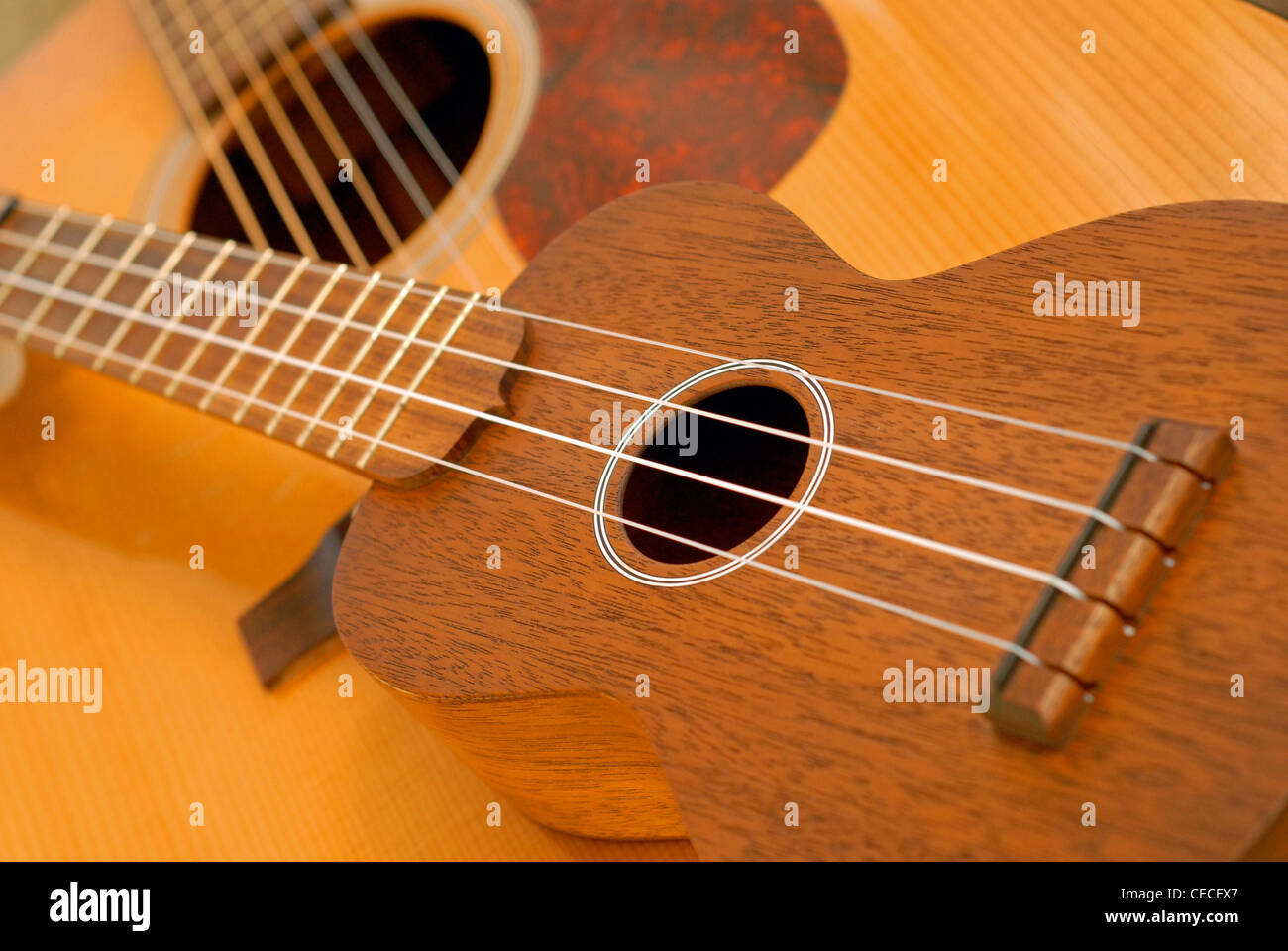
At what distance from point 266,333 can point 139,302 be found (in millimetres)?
148

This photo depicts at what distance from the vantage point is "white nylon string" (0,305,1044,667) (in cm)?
39

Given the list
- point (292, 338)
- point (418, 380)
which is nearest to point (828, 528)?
point (418, 380)

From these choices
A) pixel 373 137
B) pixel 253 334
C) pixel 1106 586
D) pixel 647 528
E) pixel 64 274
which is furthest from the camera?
pixel 373 137

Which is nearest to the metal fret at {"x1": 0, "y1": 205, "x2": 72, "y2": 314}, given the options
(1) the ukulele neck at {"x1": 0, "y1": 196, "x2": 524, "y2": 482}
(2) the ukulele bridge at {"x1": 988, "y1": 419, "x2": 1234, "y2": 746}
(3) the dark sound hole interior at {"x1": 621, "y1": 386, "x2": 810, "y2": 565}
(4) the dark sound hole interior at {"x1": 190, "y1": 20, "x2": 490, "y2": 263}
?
(1) the ukulele neck at {"x1": 0, "y1": 196, "x2": 524, "y2": 482}

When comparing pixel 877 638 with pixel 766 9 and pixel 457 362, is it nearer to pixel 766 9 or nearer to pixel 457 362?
pixel 457 362

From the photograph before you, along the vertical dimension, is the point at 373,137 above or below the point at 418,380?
above

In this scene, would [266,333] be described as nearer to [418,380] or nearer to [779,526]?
[418,380]

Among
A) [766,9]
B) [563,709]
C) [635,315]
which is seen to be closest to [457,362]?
[635,315]

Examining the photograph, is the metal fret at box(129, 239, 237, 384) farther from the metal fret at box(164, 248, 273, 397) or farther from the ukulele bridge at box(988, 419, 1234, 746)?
the ukulele bridge at box(988, 419, 1234, 746)

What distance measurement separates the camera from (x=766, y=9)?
2.57 feet

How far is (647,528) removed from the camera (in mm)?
490

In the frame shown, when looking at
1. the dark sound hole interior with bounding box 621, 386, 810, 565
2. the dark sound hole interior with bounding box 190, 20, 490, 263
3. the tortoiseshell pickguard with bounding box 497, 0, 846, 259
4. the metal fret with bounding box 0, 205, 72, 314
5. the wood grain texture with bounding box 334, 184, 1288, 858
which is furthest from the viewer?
the dark sound hole interior with bounding box 190, 20, 490, 263

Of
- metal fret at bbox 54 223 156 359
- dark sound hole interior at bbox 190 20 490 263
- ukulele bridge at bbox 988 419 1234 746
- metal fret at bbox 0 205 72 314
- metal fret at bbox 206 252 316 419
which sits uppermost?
dark sound hole interior at bbox 190 20 490 263

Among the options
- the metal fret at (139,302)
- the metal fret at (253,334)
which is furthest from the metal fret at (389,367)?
the metal fret at (139,302)
